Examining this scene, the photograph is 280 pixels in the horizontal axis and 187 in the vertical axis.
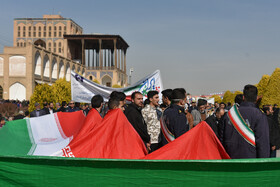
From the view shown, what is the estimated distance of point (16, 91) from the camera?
1748 inches

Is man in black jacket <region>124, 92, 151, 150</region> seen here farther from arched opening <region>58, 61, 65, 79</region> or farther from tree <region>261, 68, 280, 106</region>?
arched opening <region>58, 61, 65, 79</region>

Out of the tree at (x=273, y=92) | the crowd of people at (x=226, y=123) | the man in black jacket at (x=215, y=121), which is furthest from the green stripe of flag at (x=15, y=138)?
the tree at (x=273, y=92)

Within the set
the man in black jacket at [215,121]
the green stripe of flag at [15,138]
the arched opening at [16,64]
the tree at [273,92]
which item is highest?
the arched opening at [16,64]

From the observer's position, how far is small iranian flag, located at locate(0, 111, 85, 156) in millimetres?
6770

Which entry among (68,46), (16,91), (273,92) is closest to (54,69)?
(16,91)

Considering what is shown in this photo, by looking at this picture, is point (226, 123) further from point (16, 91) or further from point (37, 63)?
point (37, 63)

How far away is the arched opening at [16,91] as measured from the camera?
44312 millimetres

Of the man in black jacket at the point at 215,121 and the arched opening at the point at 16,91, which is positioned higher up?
the arched opening at the point at 16,91

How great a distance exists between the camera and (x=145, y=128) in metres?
5.56

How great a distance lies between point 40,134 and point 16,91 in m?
39.2

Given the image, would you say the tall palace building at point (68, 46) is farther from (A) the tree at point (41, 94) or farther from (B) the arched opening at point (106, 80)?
(A) the tree at point (41, 94)

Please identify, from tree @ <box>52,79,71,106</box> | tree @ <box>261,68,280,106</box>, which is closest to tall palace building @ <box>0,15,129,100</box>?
tree @ <box>52,79,71,106</box>

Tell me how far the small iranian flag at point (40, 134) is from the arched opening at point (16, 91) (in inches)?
1520

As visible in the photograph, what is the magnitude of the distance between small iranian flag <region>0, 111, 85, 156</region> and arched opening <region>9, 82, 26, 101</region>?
38.6 meters
